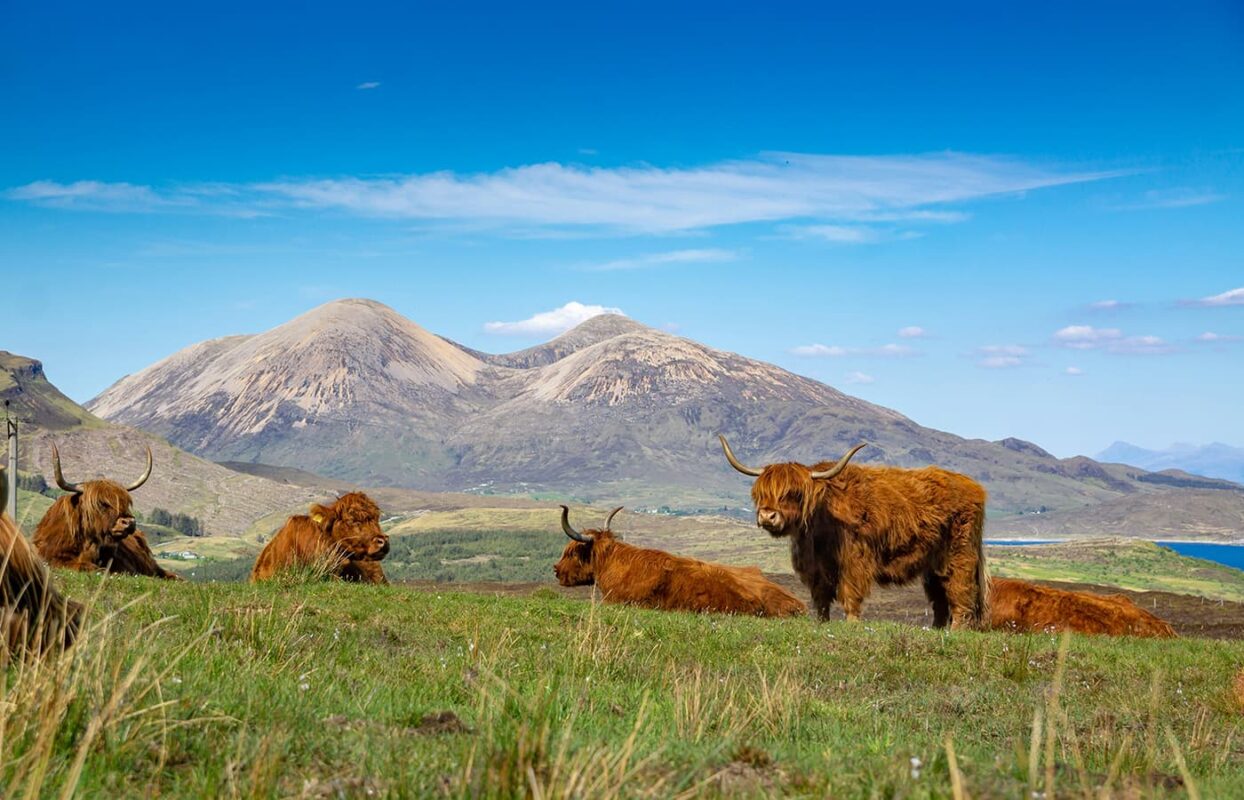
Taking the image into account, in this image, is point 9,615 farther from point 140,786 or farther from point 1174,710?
point 1174,710

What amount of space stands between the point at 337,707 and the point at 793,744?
227 cm

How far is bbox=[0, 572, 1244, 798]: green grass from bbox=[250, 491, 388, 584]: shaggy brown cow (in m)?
5.18

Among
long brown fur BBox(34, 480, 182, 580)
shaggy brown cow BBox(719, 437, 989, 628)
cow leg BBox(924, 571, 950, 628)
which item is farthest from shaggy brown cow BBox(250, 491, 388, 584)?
cow leg BBox(924, 571, 950, 628)

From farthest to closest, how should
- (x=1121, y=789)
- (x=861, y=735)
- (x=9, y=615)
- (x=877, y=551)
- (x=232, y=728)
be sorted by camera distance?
(x=877, y=551) < (x=861, y=735) < (x=9, y=615) < (x=232, y=728) < (x=1121, y=789)

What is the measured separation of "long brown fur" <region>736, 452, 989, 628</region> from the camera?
15016mm

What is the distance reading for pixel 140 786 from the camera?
13.2 feet

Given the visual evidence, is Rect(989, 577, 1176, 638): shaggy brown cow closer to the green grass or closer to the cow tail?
Result: the cow tail

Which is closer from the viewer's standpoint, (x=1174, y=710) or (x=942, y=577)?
(x=1174, y=710)

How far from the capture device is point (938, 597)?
1634 cm

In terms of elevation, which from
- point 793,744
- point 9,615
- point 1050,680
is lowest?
point 1050,680

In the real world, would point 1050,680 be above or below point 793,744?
below

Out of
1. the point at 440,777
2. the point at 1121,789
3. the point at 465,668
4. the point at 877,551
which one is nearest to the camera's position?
the point at 440,777

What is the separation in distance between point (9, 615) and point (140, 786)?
1813 mm

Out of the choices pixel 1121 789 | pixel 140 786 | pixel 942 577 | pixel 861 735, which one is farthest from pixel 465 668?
pixel 942 577
